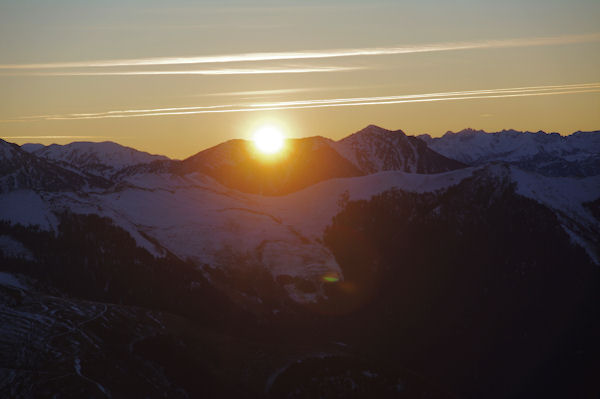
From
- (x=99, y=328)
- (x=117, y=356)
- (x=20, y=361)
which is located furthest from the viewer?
(x=99, y=328)

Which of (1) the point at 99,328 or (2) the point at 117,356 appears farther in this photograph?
(1) the point at 99,328

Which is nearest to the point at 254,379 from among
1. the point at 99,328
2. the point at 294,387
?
the point at 294,387

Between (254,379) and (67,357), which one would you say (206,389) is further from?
(67,357)

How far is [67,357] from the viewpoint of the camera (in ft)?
551

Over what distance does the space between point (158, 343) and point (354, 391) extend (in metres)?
52.2

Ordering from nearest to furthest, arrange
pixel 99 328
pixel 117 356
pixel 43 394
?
1. pixel 43 394
2. pixel 117 356
3. pixel 99 328

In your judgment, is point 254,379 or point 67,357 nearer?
point 67,357

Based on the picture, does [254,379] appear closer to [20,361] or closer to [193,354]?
[193,354]

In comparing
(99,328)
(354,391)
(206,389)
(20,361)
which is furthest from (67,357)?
(354,391)

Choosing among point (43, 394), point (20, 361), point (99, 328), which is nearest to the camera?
point (43, 394)

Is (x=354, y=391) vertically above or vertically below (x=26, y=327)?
below

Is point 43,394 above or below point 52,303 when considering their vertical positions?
below

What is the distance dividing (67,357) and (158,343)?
3002cm

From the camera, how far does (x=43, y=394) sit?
151375 mm
